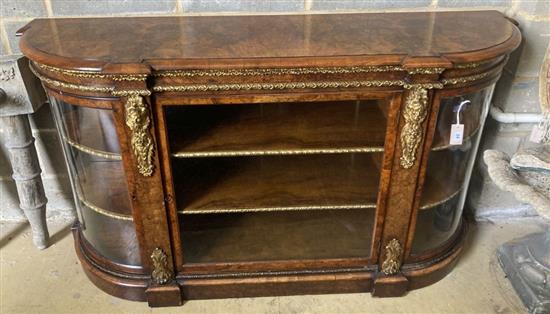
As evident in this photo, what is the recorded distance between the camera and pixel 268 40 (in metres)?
1.47

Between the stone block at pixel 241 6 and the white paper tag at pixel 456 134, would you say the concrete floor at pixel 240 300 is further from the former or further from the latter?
the stone block at pixel 241 6

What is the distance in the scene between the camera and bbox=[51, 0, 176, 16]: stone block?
167 cm

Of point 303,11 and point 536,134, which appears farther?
point 536,134

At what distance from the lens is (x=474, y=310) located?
5.75 ft

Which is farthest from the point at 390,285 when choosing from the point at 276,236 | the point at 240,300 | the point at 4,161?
the point at 4,161

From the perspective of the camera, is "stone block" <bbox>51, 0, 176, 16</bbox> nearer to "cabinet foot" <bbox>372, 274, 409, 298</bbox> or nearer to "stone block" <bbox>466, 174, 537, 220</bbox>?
"cabinet foot" <bbox>372, 274, 409, 298</bbox>

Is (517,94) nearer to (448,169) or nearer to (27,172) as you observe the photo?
(448,169)

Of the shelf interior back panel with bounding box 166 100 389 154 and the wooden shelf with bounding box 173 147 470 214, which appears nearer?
the shelf interior back panel with bounding box 166 100 389 154

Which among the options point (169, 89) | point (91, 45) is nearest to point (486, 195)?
point (169, 89)

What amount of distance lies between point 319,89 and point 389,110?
0.77ft

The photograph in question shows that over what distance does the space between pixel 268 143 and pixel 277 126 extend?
94 millimetres

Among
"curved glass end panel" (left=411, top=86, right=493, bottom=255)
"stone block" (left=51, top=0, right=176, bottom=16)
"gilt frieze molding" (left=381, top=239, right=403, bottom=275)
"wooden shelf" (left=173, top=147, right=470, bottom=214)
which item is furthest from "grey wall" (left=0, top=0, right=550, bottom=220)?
"gilt frieze molding" (left=381, top=239, right=403, bottom=275)

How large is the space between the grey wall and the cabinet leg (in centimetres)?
15

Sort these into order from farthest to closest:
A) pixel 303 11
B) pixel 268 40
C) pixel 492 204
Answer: pixel 492 204 < pixel 303 11 < pixel 268 40
